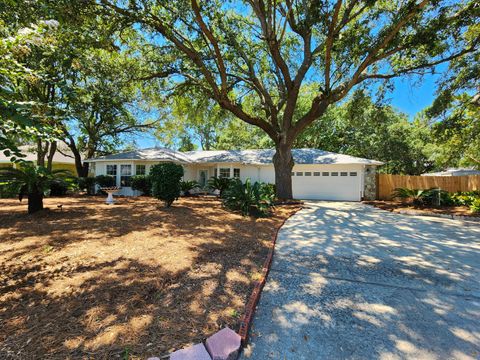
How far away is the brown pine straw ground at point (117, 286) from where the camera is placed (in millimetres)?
2178

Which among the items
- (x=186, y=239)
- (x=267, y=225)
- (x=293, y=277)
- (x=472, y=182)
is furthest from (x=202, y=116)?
(x=472, y=182)

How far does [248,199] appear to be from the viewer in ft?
27.6

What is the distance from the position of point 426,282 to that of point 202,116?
13.4 m

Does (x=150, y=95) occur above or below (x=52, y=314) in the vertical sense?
above

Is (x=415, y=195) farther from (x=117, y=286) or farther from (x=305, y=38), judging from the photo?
(x=117, y=286)

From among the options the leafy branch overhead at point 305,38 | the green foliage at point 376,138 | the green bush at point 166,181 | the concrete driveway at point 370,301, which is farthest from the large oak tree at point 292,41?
the green foliage at point 376,138

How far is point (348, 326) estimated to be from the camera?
8.59 ft

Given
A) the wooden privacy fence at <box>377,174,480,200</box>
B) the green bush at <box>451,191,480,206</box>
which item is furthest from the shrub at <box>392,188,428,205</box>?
the green bush at <box>451,191,480,206</box>

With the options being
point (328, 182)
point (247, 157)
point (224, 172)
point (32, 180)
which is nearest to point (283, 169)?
point (328, 182)

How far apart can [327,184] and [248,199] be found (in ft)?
30.4

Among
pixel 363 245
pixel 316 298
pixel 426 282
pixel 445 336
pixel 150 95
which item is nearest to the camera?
pixel 445 336

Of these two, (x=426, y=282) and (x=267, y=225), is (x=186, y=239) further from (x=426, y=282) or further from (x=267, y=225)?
(x=426, y=282)

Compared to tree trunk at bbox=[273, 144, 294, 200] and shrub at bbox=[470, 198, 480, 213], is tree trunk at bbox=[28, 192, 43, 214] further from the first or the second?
shrub at bbox=[470, 198, 480, 213]

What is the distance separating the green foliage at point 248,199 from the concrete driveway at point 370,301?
2492 mm
